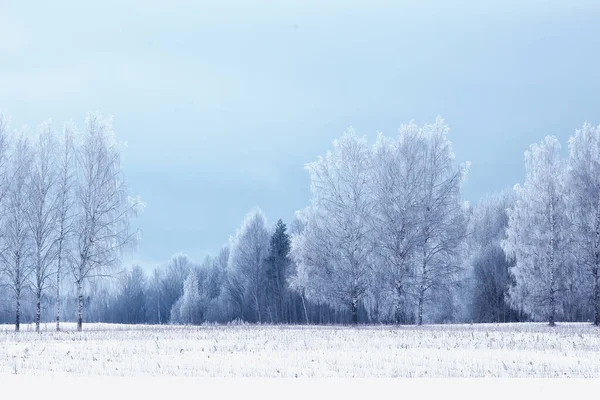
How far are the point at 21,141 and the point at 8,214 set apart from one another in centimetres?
423

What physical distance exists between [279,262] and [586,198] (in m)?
30.8

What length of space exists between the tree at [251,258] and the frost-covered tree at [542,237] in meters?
28.8

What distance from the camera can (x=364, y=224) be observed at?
131 ft

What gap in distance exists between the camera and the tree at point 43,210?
36.2m

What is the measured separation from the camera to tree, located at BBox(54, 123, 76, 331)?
36281 millimetres

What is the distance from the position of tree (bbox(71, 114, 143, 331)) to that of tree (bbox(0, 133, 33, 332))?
2.68m

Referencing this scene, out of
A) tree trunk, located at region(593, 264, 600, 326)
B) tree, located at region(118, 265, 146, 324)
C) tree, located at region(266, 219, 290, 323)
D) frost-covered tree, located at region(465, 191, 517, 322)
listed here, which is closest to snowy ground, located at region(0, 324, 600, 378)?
tree trunk, located at region(593, 264, 600, 326)

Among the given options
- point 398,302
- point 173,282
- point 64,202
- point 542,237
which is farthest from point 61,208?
point 173,282

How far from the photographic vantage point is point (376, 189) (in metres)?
39.7

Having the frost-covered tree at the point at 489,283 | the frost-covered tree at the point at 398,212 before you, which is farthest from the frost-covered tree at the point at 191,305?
the frost-covered tree at the point at 398,212

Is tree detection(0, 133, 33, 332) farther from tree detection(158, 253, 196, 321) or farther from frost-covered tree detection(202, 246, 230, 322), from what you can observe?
tree detection(158, 253, 196, 321)

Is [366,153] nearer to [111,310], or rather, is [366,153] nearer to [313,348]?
[313,348]

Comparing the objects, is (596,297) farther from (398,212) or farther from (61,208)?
(61,208)

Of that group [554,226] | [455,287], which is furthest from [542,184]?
[455,287]
